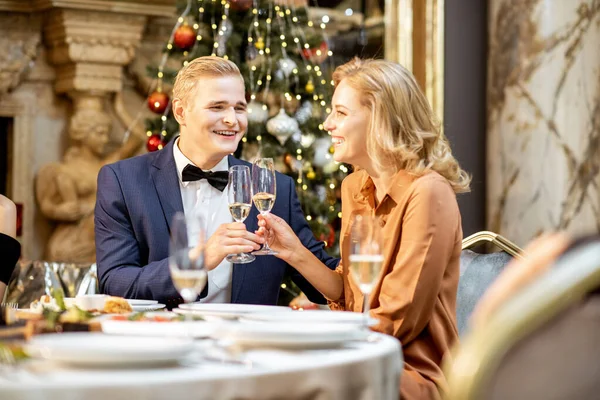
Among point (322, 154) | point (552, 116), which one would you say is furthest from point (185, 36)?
point (552, 116)

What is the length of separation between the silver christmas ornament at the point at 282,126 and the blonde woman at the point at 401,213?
2.59 metres

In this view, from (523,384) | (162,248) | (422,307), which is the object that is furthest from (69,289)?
(523,384)

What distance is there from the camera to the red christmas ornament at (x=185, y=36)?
5805 millimetres

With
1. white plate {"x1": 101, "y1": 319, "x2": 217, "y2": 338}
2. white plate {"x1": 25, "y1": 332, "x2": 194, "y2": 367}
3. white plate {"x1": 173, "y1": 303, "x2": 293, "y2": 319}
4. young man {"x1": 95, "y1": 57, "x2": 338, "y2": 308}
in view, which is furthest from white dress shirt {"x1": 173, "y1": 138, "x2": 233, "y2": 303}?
white plate {"x1": 25, "y1": 332, "x2": 194, "y2": 367}

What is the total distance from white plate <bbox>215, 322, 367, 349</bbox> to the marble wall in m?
3.98

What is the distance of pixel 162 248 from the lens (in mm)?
3281

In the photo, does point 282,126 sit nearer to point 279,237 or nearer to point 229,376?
point 279,237

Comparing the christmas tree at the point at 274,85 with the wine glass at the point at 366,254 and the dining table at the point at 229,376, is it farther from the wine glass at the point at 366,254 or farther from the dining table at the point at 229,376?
the dining table at the point at 229,376

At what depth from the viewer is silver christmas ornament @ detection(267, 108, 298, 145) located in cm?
575

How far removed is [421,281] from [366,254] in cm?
50

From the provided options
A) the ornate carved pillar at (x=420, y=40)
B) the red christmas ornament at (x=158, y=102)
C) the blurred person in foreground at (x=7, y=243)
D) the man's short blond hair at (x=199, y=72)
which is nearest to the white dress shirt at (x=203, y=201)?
the man's short blond hair at (x=199, y=72)

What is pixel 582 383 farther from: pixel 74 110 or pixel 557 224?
pixel 74 110

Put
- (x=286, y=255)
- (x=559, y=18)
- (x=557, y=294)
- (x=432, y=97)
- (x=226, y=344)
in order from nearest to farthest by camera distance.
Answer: (x=557, y=294) → (x=226, y=344) → (x=286, y=255) → (x=559, y=18) → (x=432, y=97)

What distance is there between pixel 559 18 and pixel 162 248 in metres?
3.43
